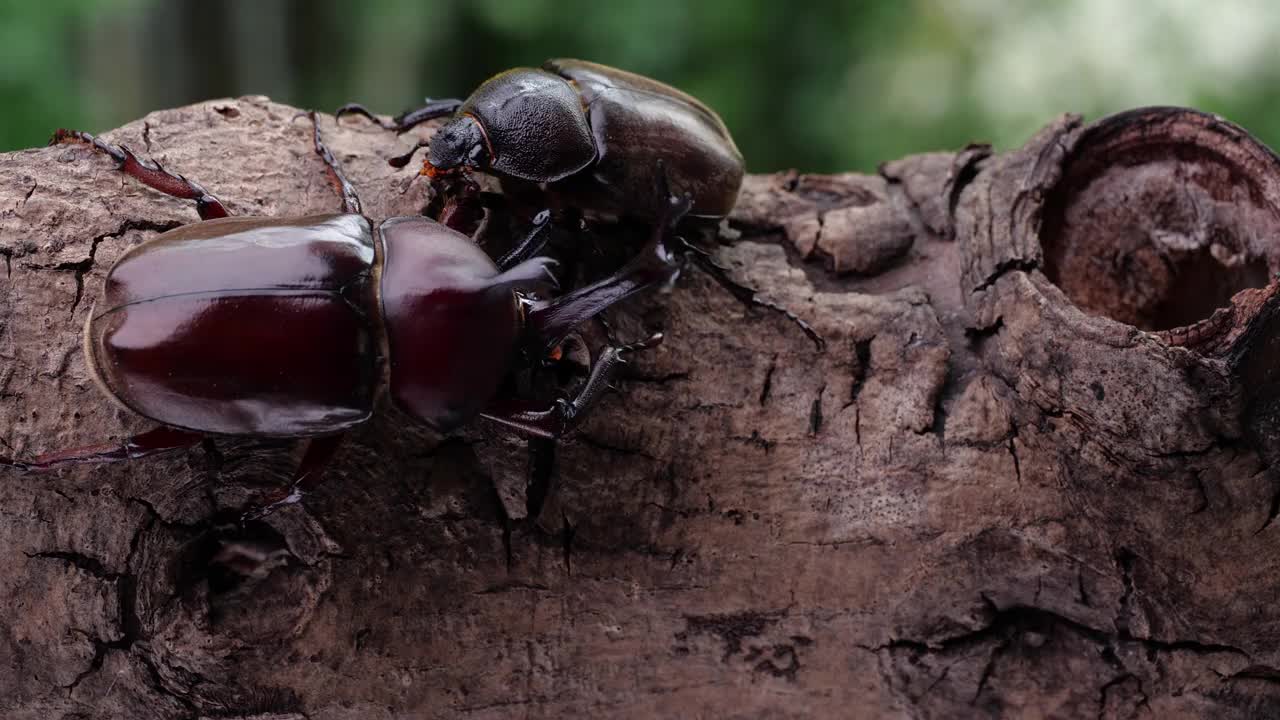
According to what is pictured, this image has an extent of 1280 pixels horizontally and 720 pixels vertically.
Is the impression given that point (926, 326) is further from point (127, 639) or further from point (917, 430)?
point (127, 639)

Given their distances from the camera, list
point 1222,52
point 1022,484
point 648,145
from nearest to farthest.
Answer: point 1022,484
point 648,145
point 1222,52

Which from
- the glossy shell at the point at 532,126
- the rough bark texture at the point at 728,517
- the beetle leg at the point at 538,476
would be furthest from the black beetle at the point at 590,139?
the beetle leg at the point at 538,476

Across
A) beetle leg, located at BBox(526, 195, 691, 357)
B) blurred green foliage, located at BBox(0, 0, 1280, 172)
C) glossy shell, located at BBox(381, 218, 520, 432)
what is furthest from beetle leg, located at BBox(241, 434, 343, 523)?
blurred green foliage, located at BBox(0, 0, 1280, 172)

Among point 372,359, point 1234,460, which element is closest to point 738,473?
point 372,359

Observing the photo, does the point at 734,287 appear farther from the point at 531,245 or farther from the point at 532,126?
the point at 532,126

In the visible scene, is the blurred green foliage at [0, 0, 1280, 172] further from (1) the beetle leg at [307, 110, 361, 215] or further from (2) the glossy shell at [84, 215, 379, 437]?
(2) the glossy shell at [84, 215, 379, 437]

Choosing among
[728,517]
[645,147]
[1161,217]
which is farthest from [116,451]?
[1161,217]

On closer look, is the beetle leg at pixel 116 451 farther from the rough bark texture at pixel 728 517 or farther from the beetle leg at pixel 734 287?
the beetle leg at pixel 734 287
